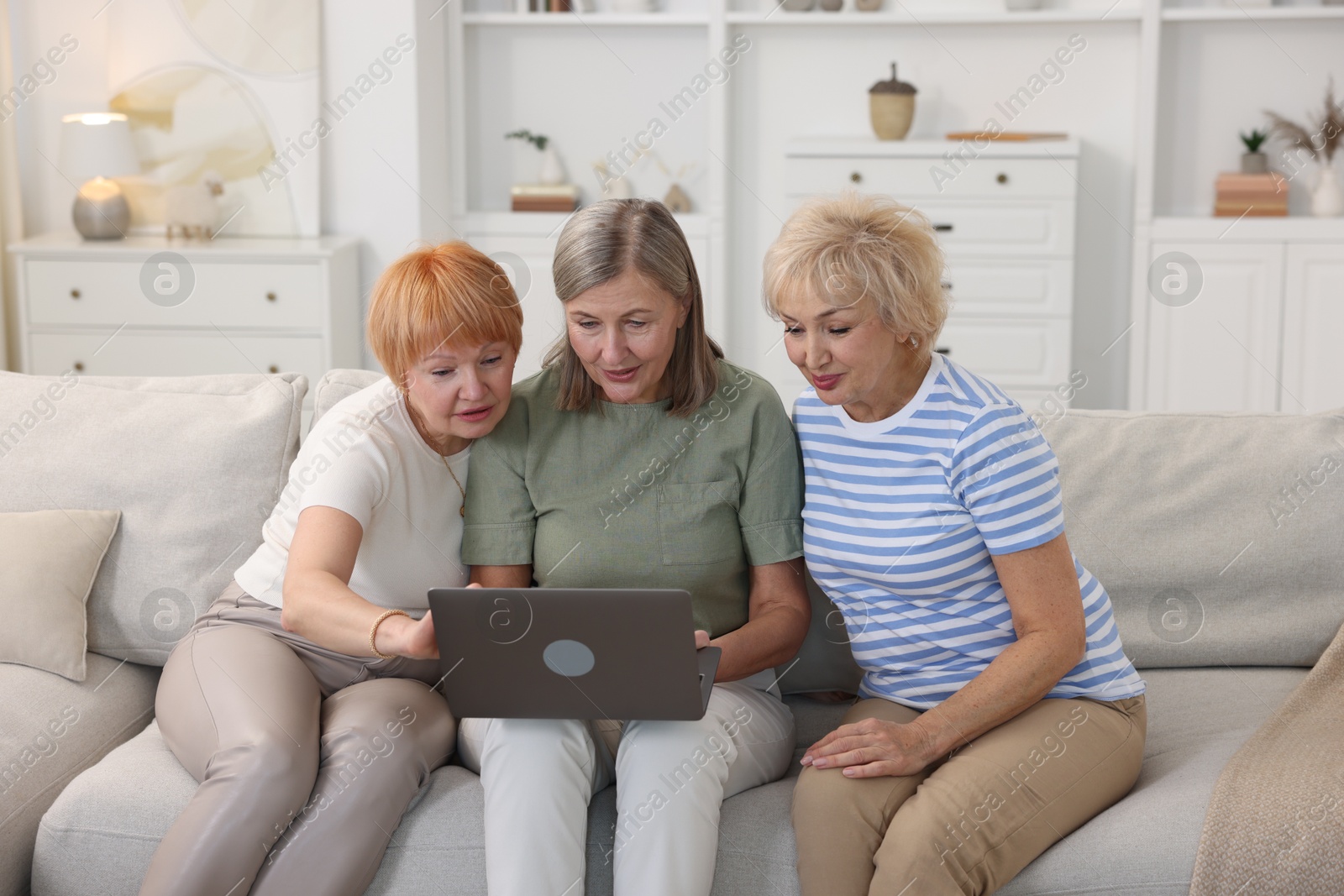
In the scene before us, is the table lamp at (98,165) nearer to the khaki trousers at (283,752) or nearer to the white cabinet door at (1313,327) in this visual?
the khaki trousers at (283,752)

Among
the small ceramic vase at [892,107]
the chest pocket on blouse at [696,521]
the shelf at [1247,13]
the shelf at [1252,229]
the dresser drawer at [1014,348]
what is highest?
the shelf at [1247,13]

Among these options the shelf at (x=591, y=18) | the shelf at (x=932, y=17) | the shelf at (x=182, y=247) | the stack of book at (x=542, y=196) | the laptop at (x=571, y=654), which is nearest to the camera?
the laptop at (x=571, y=654)

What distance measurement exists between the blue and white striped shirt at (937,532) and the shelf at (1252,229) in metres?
2.88

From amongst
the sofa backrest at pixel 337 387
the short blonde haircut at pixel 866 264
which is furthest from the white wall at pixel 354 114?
the short blonde haircut at pixel 866 264

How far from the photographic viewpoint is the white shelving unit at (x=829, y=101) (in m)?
4.16

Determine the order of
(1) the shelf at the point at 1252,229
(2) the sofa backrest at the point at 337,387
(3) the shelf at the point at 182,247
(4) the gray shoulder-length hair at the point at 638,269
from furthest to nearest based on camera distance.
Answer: (1) the shelf at the point at 1252,229 < (3) the shelf at the point at 182,247 < (2) the sofa backrest at the point at 337,387 < (4) the gray shoulder-length hair at the point at 638,269

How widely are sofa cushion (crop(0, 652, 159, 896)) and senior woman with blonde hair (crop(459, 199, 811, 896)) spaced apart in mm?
514

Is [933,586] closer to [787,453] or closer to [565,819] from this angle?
[787,453]

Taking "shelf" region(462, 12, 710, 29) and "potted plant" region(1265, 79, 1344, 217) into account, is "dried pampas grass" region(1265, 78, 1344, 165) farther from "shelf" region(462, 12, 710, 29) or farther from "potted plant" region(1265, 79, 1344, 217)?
"shelf" region(462, 12, 710, 29)

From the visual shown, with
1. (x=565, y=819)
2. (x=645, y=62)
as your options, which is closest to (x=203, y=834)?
(x=565, y=819)

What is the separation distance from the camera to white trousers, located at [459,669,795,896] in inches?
52.4

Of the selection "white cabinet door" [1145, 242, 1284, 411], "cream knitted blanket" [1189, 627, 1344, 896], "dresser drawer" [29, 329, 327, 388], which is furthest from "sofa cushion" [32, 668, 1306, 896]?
"white cabinet door" [1145, 242, 1284, 411]

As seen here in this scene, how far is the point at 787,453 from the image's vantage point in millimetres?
1622

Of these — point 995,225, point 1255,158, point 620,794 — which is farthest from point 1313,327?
point 620,794
